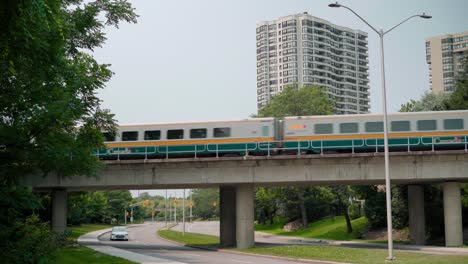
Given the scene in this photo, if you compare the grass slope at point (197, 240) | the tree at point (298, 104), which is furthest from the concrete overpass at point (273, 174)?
the tree at point (298, 104)

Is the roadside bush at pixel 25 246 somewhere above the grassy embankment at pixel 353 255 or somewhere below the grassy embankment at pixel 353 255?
above

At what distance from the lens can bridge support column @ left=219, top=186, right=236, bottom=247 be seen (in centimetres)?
4262

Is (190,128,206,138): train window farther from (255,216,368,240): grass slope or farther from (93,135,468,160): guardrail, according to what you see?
(255,216,368,240): grass slope

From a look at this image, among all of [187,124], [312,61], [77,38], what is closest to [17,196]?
[77,38]

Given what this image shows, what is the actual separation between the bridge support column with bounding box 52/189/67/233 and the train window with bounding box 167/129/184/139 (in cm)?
848

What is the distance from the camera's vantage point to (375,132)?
39.6m

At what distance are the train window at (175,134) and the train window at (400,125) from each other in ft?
48.4

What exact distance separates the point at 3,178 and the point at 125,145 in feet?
69.9

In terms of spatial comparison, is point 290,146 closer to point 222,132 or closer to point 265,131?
point 265,131

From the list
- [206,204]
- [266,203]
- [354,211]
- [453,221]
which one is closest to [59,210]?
[453,221]

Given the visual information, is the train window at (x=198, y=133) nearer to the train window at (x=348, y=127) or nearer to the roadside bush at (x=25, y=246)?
the train window at (x=348, y=127)

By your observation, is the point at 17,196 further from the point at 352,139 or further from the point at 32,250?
the point at 352,139

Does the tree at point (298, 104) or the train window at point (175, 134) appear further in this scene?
the tree at point (298, 104)

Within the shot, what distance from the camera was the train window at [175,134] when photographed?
42062 mm
